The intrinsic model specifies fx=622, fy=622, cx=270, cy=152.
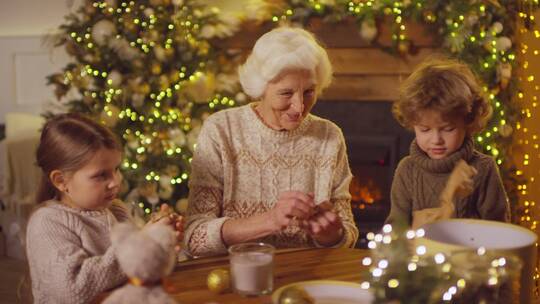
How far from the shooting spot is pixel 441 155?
1.54m

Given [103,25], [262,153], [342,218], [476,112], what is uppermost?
[103,25]

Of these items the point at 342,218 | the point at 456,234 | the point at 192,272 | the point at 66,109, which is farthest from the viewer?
the point at 66,109

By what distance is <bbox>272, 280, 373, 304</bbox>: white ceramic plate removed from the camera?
3.30 ft

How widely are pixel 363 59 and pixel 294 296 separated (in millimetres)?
2512

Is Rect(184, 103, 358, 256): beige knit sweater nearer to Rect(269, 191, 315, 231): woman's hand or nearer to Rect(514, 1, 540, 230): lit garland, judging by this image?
Rect(269, 191, 315, 231): woman's hand

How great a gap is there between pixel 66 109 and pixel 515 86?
2.55 m

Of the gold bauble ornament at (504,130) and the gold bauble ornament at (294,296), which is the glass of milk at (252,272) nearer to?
the gold bauble ornament at (294,296)

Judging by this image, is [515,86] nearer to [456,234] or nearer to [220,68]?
[220,68]

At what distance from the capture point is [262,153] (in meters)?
1.78

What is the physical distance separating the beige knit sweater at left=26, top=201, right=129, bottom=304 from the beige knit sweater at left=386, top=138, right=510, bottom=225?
68 cm

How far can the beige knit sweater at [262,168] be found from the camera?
1722 millimetres

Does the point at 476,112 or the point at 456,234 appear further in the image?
the point at 476,112

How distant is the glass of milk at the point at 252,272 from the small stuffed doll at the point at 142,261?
33 centimetres

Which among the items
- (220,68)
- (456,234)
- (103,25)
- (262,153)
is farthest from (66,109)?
(456,234)
